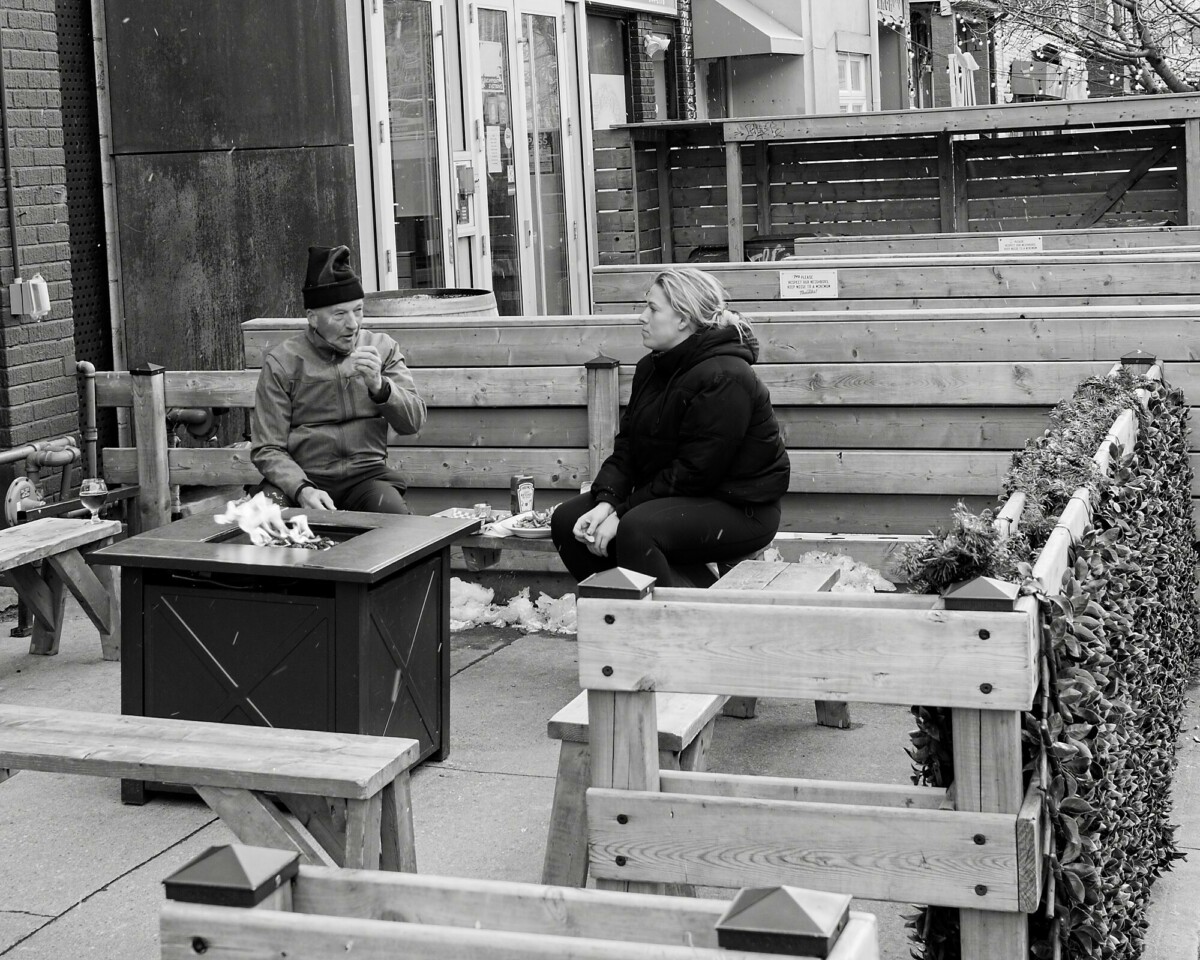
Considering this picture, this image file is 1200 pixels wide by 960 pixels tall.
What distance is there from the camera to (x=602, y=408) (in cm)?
709

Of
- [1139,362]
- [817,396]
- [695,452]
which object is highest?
[1139,362]

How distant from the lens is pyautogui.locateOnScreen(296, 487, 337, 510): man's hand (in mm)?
5910

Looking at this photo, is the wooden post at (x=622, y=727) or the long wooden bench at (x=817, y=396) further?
the long wooden bench at (x=817, y=396)

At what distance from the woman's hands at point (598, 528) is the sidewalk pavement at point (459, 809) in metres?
0.66

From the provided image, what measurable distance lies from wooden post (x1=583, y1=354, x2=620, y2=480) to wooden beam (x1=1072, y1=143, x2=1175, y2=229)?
8.38 m

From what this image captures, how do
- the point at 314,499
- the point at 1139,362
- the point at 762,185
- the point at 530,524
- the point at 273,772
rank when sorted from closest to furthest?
the point at 273,772, the point at 314,499, the point at 1139,362, the point at 530,524, the point at 762,185

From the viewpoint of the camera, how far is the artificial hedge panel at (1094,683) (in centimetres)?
323

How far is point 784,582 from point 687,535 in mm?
497

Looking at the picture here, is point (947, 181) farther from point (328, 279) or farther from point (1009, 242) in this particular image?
point (328, 279)

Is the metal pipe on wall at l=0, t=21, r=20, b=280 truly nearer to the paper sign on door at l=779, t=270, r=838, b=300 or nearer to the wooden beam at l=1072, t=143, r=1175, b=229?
the paper sign on door at l=779, t=270, r=838, b=300

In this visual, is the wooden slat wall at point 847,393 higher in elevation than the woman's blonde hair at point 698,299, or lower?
lower

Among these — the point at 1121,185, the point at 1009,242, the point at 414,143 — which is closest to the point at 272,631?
the point at 414,143

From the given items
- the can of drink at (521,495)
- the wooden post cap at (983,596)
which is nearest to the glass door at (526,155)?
the can of drink at (521,495)

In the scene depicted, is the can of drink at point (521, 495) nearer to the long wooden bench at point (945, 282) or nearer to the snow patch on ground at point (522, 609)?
the snow patch on ground at point (522, 609)
